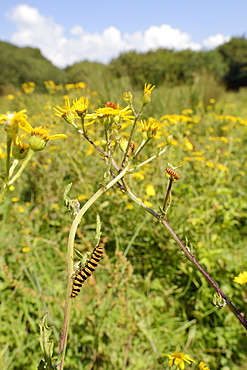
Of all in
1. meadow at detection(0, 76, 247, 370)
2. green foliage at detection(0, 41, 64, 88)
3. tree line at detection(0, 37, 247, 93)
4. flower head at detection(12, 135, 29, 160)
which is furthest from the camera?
green foliage at detection(0, 41, 64, 88)

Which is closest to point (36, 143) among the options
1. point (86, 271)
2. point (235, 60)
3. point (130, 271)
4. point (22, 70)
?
point (86, 271)

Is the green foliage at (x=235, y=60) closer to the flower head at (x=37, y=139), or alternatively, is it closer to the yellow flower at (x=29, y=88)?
the yellow flower at (x=29, y=88)

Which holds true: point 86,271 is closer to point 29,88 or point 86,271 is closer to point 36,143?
point 36,143

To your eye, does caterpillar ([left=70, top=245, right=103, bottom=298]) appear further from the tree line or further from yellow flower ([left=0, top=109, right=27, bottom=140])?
the tree line

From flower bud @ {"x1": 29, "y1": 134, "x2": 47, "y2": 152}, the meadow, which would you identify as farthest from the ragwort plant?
the meadow

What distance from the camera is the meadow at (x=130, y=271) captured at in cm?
170

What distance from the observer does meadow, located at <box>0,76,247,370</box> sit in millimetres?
1696

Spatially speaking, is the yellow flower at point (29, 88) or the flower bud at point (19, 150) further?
the yellow flower at point (29, 88)

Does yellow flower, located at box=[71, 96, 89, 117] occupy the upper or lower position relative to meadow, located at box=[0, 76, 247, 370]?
upper

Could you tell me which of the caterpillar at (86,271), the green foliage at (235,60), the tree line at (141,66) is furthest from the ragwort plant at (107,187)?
the green foliage at (235,60)

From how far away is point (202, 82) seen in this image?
7637mm

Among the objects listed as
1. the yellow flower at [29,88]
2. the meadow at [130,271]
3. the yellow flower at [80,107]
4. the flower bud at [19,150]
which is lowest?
the meadow at [130,271]

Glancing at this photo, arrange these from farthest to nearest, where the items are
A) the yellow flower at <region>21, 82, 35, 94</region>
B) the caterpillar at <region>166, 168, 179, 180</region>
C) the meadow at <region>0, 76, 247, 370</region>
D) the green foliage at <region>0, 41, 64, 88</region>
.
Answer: the green foliage at <region>0, 41, 64, 88</region> < the yellow flower at <region>21, 82, 35, 94</region> < the meadow at <region>0, 76, 247, 370</region> < the caterpillar at <region>166, 168, 179, 180</region>

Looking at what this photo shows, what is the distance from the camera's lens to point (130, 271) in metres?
1.58
